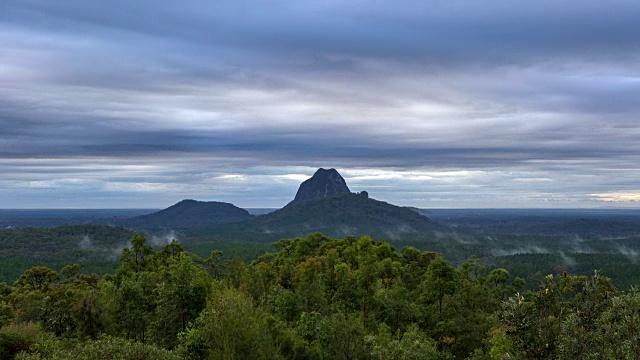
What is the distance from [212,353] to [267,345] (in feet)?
17.0

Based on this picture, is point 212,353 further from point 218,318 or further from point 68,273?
point 68,273

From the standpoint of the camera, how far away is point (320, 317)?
6238cm

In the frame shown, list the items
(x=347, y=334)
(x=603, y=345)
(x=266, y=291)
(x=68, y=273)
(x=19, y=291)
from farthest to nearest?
(x=68, y=273) < (x=19, y=291) < (x=266, y=291) < (x=347, y=334) < (x=603, y=345)

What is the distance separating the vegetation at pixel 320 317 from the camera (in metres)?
23.9

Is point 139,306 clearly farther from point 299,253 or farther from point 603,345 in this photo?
point 603,345

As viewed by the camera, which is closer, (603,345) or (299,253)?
(603,345)

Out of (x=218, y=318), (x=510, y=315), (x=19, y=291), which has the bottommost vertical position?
(x=19, y=291)

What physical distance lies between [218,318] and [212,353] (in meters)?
3.03

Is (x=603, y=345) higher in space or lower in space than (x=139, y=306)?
higher

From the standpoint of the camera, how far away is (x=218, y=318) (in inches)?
1774

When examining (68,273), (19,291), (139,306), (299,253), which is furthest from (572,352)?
(68,273)

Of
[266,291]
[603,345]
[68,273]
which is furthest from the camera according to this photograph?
[68,273]

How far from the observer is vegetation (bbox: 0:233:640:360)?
2394 centimetres


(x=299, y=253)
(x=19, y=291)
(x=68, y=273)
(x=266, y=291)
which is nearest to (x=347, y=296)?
(x=266, y=291)
